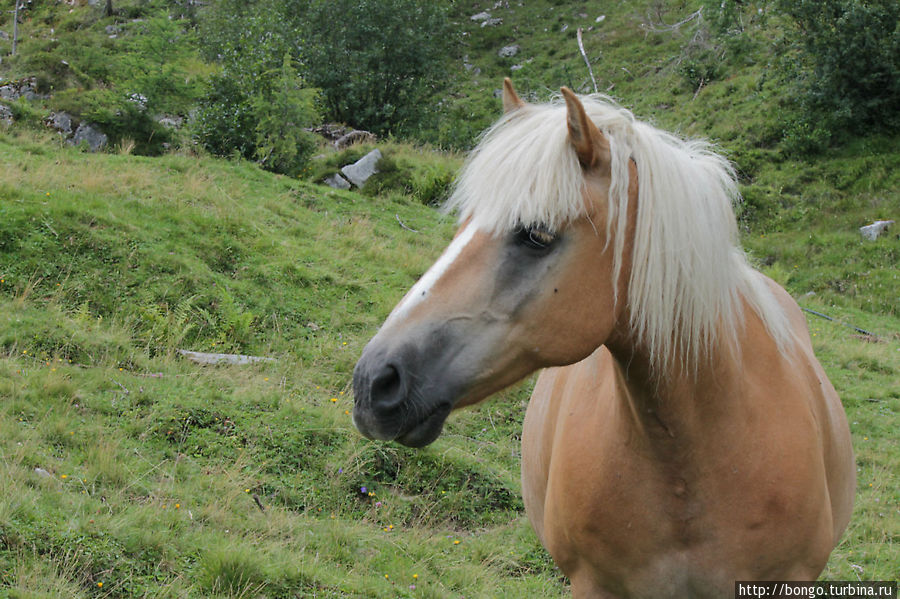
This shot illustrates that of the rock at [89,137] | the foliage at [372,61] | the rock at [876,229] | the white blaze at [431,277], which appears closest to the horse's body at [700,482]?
the white blaze at [431,277]

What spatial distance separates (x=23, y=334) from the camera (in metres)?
5.87

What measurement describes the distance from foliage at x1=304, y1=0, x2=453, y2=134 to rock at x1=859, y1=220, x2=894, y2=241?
1105 centimetres

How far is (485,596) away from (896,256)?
466 inches

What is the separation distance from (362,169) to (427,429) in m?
12.8

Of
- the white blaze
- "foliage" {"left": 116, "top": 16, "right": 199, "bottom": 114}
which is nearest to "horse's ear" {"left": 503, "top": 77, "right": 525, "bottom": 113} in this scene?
the white blaze

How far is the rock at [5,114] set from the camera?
12.2m

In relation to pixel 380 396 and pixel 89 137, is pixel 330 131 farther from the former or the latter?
pixel 380 396

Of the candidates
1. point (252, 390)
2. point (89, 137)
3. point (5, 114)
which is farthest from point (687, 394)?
point (5, 114)

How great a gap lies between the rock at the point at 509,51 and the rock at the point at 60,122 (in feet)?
54.3

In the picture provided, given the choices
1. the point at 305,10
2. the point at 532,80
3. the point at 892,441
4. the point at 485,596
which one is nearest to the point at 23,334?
the point at 485,596

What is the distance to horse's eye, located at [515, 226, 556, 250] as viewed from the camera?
2.00 metres

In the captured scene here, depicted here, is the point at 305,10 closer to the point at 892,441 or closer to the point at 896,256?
the point at 896,256

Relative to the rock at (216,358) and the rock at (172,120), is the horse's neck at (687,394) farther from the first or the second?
the rock at (172,120)

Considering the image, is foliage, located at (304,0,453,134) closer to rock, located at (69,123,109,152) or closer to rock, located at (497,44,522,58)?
rock, located at (497,44,522,58)
